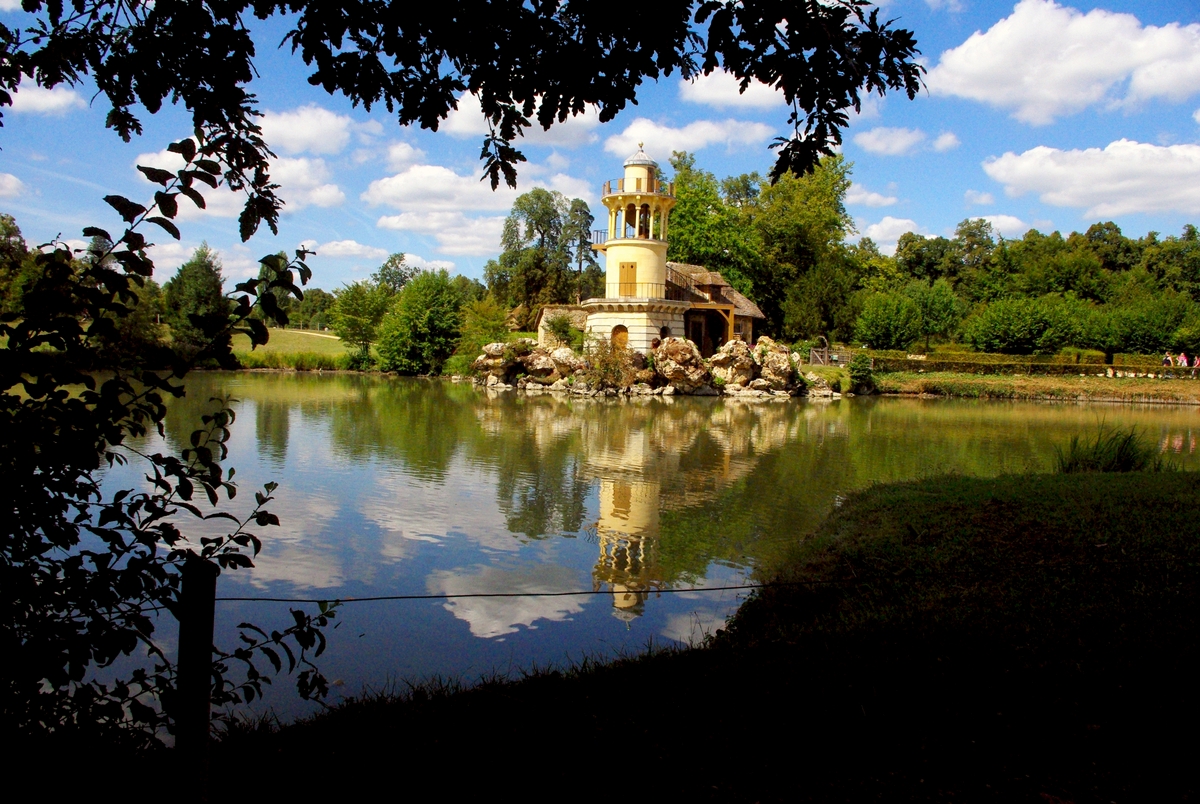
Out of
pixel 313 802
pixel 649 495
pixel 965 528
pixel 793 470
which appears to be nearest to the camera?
pixel 313 802

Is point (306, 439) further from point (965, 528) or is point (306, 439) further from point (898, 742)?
point (898, 742)

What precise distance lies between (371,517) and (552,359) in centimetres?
2813

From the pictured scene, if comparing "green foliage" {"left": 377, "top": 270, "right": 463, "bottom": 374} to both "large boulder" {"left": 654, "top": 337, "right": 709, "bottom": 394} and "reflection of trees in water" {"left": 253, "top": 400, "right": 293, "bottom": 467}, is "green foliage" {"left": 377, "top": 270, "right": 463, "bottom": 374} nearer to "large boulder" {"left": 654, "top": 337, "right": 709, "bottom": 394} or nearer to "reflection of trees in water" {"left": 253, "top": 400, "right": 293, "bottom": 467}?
"large boulder" {"left": 654, "top": 337, "right": 709, "bottom": 394}

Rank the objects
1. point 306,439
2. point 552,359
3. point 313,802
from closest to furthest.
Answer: point 313,802, point 306,439, point 552,359

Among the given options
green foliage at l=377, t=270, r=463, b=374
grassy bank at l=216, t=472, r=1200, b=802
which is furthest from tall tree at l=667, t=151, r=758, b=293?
grassy bank at l=216, t=472, r=1200, b=802

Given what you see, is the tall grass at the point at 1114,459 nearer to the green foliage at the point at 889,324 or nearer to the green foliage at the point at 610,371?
the green foliage at the point at 610,371

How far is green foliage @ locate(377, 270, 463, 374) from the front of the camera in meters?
47.5

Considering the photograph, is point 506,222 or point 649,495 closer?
point 649,495

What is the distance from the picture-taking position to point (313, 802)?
310 centimetres

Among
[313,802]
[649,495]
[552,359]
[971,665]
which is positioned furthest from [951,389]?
[313,802]

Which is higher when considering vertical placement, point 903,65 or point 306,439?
point 903,65

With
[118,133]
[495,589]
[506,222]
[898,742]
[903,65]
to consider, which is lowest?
[495,589]

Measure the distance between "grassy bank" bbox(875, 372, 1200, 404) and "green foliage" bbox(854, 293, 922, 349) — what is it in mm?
5048

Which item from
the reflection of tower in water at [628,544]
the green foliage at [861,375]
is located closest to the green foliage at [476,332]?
the green foliage at [861,375]
